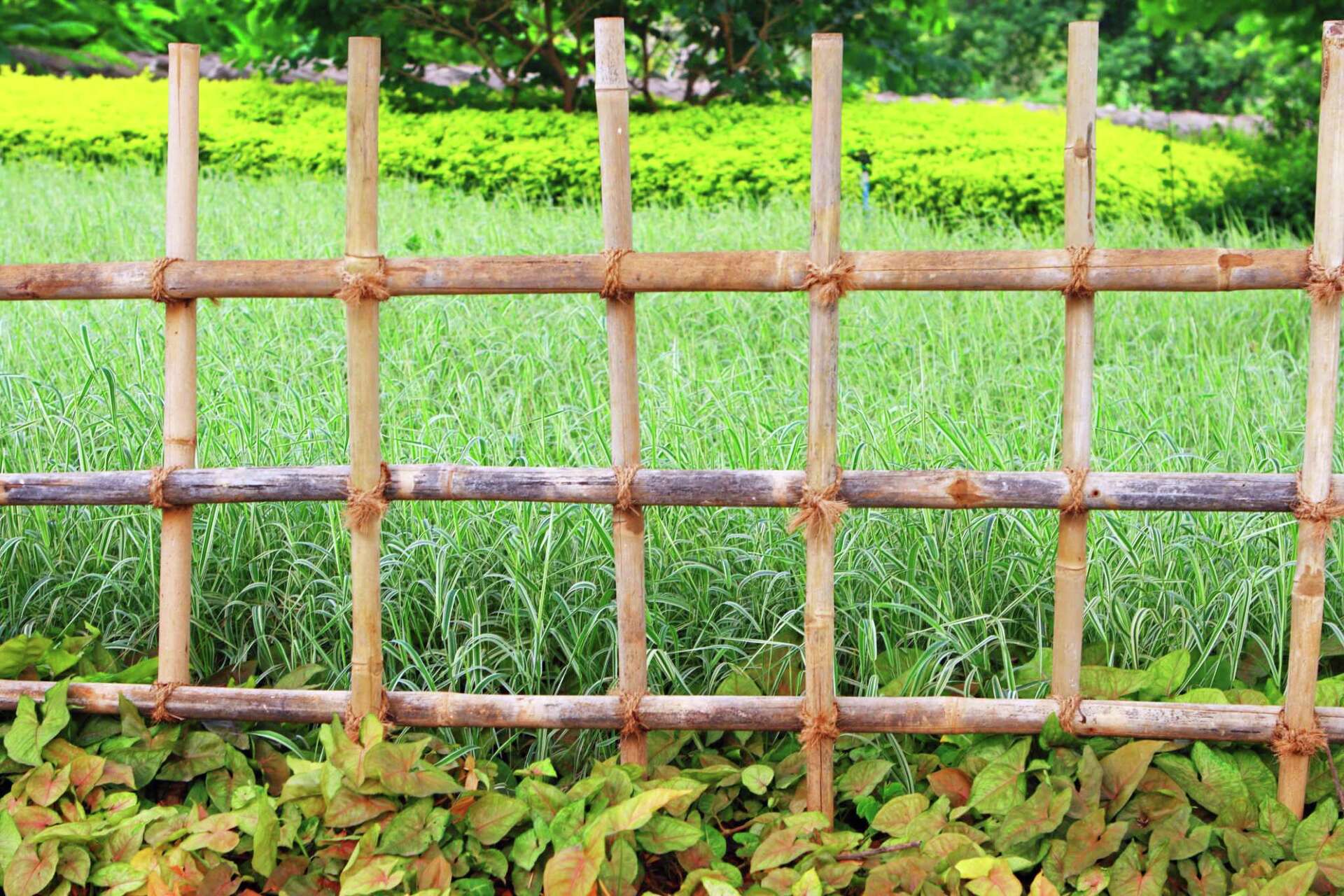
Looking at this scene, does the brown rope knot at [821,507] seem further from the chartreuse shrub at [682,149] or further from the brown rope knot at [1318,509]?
the chartreuse shrub at [682,149]

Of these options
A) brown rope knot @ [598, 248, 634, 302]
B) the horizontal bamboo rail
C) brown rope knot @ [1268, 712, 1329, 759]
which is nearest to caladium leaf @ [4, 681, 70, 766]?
the horizontal bamboo rail

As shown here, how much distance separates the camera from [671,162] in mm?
7934

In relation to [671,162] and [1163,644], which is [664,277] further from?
[671,162]

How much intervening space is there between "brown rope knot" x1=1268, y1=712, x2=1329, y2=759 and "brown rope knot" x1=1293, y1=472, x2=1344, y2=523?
360mm

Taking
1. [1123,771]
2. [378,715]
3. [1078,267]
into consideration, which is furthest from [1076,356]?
[378,715]

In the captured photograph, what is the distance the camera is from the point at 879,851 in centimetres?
219

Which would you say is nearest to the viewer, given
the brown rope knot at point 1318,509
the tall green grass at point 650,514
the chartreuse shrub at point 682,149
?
the brown rope knot at point 1318,509

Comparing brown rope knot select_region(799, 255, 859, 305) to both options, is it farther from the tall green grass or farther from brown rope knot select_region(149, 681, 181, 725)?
brown rope knot select_region(149, 681, 181, 725)

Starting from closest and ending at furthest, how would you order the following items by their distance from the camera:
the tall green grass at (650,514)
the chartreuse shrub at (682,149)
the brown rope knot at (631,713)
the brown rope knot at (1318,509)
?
1. the brown rope knot at (1318,509)
2. the brown rope knot at (631,713)
3. the tall green grass at (650,514)
4. the chartreuse shrub at (682,149)

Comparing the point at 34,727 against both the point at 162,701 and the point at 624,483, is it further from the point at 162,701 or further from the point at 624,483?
the point at 624,483

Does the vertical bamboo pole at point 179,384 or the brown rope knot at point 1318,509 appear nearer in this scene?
the brown rope knot at point 1318,509

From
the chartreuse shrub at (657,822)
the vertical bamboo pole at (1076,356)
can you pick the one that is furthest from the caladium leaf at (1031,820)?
the vertical bamboo pole at (1076,356)

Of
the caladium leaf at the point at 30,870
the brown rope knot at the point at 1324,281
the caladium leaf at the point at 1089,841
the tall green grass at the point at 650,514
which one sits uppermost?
the brown rope knot at the point at 1324,281

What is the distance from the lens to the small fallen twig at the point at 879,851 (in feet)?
7.18
